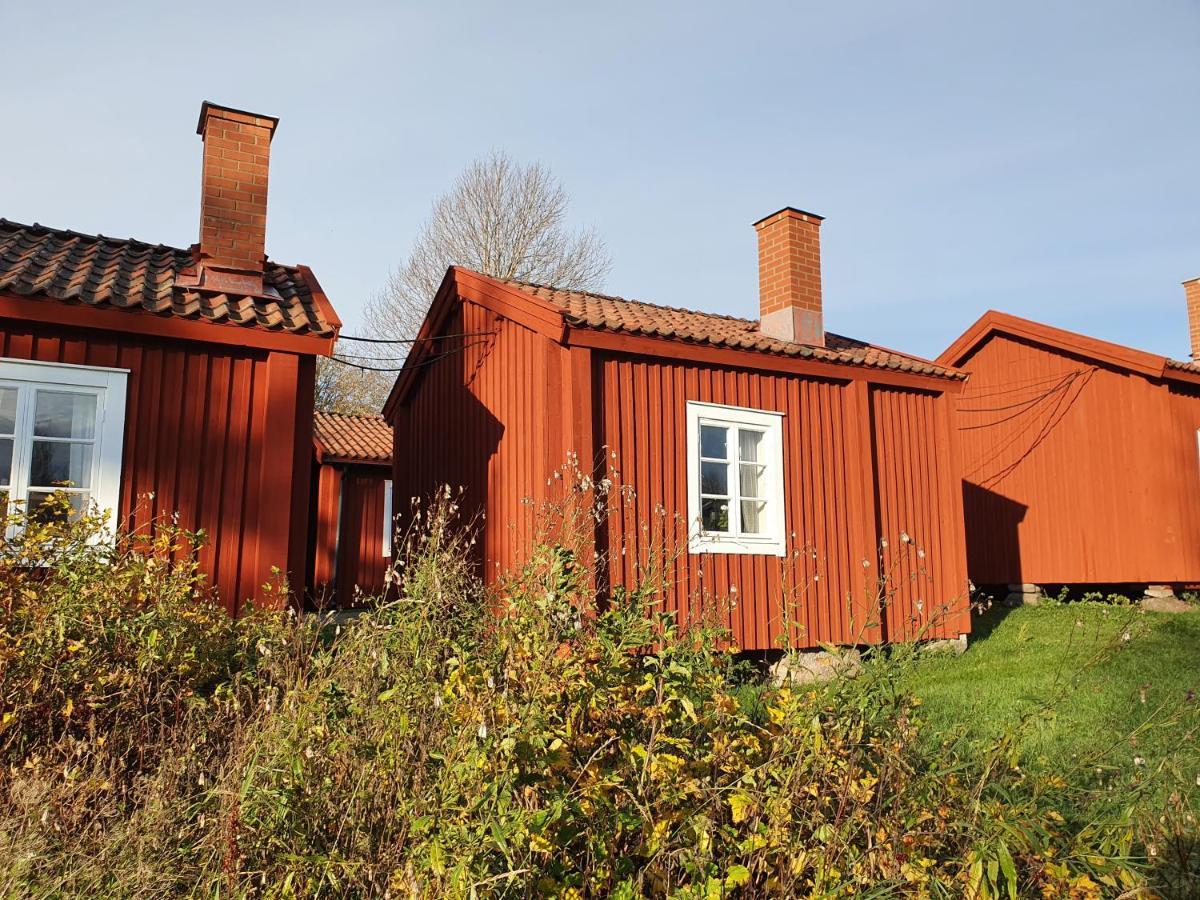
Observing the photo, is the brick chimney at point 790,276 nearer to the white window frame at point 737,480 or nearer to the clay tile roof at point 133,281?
the white window frame at point 737,480

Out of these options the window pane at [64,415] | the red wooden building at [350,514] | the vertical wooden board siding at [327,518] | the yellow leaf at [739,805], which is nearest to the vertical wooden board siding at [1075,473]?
the red wooden building at [350,514]

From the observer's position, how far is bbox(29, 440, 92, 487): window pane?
7.28 m

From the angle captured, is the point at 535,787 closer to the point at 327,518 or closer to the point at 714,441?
→ the point at 714,441

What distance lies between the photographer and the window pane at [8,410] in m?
7.21

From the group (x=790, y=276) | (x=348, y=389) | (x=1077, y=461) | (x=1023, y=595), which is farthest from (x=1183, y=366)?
(x=348, y=389)

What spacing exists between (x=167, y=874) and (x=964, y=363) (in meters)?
15.9

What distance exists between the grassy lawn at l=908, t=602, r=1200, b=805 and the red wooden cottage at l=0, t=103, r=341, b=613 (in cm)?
533

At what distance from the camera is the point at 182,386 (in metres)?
7.83

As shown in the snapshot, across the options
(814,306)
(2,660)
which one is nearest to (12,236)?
(2,660)

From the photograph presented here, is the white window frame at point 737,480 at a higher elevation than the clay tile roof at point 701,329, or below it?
below

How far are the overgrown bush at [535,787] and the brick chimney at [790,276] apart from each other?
26.8 ft

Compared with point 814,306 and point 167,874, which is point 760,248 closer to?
point 814,306

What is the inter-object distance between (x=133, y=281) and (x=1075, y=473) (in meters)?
13.1

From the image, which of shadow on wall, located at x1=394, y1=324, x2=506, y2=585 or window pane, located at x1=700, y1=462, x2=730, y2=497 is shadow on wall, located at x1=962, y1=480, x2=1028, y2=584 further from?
shadow on wall, located at x1=394, y1=324, x2=506, y2=585
